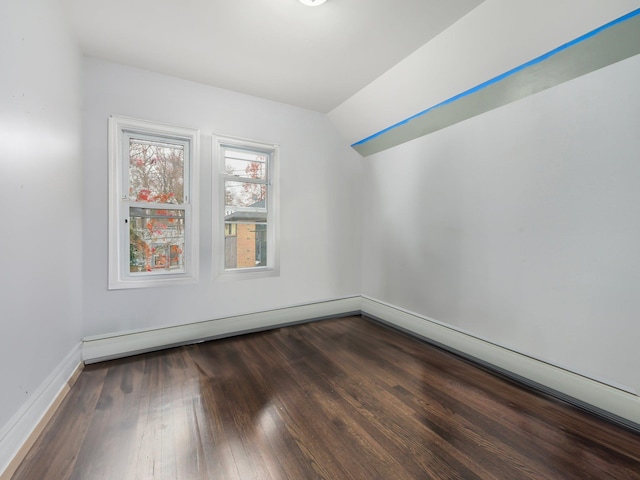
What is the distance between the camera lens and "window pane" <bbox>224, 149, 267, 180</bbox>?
2.97 meters

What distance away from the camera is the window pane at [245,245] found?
297 cm

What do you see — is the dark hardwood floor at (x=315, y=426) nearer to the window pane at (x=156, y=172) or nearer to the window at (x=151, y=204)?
the window at (x=151, y=204)

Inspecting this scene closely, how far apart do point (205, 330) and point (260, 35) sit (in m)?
2.68

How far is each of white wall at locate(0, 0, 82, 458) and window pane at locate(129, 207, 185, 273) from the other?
473 mm

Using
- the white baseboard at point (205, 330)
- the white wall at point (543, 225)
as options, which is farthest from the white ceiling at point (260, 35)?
the white baseboard at point (205, 330)

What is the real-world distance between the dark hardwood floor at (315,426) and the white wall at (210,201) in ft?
1.84

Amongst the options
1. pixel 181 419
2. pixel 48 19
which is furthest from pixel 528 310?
pixel 48 19

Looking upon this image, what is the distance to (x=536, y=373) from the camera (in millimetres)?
1964

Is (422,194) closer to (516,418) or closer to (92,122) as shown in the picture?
(516,418)

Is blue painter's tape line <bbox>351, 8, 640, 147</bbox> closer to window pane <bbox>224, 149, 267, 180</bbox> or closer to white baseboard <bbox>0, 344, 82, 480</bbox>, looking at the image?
window pane <bbox>224, 149, 267, 180</bbox>

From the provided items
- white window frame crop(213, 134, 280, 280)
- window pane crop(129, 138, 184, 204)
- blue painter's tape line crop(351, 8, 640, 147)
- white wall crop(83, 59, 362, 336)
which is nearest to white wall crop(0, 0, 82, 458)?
white wall crop(83, 59, 362, 336)

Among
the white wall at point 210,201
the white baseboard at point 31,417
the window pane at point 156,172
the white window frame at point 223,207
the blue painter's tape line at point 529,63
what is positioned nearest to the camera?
the white baseboard at point 31,417

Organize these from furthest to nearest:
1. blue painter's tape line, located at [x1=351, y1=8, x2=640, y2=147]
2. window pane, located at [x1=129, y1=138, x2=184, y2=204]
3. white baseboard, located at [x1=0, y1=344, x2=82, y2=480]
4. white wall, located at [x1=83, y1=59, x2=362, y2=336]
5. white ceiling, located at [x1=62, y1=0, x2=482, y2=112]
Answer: window pane, located at [x1=129, y1=138, x2=184, y2=204], white wall, located at [x1=83, y1=59, x2=362, y2=336], white ceiling, located at [x1=62, y1=0, x2=482, y2=112], blue painter's tape line, located at [x1=351, y1=8, x2=640, y2=147], white baseboard, located at [x1=0, y1=344, x2=82, y2=480]

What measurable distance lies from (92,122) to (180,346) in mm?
2139
